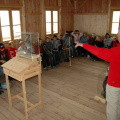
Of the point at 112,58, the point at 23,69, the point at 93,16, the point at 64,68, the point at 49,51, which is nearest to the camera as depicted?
the point at 112,58

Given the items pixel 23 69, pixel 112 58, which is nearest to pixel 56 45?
pixel 23 69

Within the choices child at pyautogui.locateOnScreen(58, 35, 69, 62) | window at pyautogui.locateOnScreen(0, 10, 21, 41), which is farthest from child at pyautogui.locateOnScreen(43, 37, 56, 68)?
window at pyautogui.locateOnScreen(0, 10, 21, 41)

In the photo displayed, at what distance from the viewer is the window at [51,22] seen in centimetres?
762

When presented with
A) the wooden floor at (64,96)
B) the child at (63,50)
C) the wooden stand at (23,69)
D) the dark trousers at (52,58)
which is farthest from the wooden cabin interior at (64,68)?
the wooden stand at (23,69)

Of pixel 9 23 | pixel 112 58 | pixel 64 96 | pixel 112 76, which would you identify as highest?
pixel 9 23

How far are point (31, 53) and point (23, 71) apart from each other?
0.51m

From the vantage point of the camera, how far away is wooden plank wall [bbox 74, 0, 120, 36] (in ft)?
26.6

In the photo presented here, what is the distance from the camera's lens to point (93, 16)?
8.58 metres

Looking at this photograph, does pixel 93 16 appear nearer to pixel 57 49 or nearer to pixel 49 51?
pixel 57 49

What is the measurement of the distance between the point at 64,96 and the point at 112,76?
219cm

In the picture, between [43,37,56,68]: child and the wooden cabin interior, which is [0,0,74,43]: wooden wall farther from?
[43,37,56,68]: child

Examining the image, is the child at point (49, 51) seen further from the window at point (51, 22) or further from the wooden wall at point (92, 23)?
the wooden wall at point (92, 23)

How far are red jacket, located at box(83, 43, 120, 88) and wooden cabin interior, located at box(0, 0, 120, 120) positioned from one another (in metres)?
1.45

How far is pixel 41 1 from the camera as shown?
6.91m
